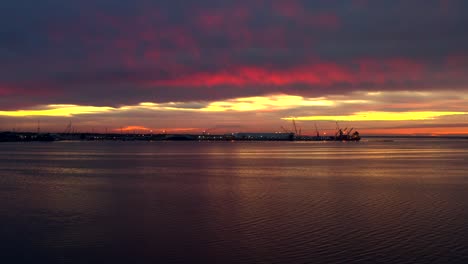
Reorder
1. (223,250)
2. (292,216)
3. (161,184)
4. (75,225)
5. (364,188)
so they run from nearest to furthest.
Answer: (223,250) → (75,225) → (292,216) → (364,188) → (161,184)

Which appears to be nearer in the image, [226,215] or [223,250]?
[223,250]

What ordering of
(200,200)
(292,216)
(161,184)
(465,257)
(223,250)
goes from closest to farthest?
1. (465,257)
2. (223,250)
3. (292,216)
4. (200,200)
5. (161,184)

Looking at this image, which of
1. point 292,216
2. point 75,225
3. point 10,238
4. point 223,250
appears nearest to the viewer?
point 223,250

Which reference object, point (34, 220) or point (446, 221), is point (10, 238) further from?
point (446, 221)

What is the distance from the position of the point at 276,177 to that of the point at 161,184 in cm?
706

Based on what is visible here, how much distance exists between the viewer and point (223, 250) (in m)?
11.0

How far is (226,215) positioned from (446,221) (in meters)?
6.20

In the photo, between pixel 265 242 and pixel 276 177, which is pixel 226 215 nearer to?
pixel 265 242

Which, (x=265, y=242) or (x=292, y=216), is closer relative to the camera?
(x=265, y=242)

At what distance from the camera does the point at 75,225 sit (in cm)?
1361

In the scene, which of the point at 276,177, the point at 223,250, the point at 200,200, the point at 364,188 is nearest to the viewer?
the point at 223,250

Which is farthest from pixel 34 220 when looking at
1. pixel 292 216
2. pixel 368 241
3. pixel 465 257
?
pixel 465 257

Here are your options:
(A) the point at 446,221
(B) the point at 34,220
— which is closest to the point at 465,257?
(A) the point at 446,221

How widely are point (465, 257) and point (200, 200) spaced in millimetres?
10155
